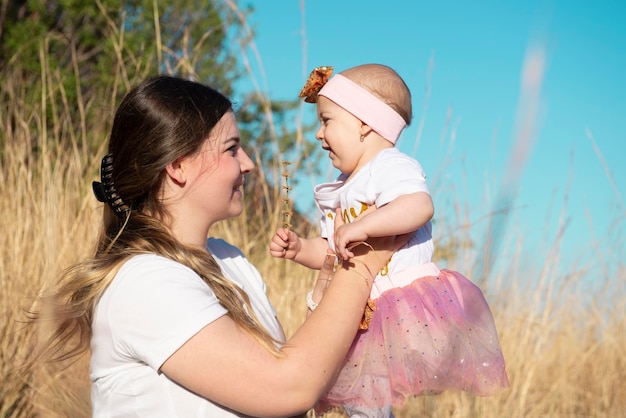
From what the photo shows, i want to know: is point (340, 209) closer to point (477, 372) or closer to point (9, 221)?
point (477, 372)

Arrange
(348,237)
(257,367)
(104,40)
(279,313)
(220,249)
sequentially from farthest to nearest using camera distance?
(104,40)
(279,313)
(220,249)
(348,237)
(257,367)

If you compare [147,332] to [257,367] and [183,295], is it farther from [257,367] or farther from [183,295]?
[257,367]

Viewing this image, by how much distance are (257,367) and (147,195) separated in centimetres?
73

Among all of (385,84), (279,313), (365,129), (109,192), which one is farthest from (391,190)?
(279,313)

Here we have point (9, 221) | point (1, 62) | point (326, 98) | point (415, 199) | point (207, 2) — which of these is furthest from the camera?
point (207, 2)

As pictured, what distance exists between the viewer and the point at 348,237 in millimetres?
2008

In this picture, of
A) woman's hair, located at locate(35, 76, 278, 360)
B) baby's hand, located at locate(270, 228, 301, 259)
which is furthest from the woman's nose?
baby's hand, located at locate(270, 228, 301, 259)

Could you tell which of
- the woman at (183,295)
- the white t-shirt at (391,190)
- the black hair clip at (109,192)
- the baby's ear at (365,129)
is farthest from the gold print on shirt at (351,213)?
the black hair clip at (109,192)

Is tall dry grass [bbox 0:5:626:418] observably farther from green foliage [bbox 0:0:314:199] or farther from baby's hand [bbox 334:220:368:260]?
green foliage [bbox 0:0:314:199]

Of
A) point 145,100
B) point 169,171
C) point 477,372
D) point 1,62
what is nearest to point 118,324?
point 169,171

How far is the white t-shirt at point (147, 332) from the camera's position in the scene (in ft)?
6.04

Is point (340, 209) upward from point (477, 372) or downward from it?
upward

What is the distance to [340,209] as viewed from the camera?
2.35 meters

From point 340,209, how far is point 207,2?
8107 mm
